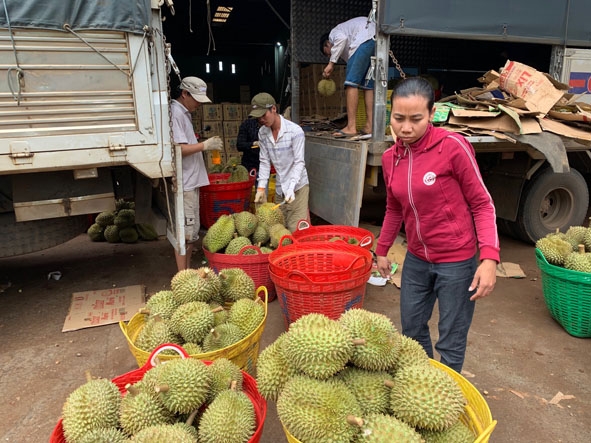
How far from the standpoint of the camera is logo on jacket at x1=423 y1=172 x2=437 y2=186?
204cm

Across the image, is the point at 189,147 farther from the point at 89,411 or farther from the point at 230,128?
the point at 230,128

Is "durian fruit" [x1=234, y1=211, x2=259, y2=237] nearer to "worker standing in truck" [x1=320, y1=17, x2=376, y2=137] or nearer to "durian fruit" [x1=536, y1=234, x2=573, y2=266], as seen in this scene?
"worker standing in truck" [x1=320, y1=17, x2=376, y2=137]

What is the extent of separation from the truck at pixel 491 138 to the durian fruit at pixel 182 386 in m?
2.92

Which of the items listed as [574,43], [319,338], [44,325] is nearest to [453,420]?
[319,338]

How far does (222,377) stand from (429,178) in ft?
4.46

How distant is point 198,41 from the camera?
14.5 m

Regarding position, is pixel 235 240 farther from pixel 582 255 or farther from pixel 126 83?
pixel 582 255

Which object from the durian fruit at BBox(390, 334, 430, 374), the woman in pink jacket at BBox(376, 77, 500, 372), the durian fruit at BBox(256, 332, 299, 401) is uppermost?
the woman in pink jacket at BBox(376, 77, 500, 372)

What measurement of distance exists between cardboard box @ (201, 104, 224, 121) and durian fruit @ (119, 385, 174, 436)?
380 inches

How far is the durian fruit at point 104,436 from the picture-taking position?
5.39ft

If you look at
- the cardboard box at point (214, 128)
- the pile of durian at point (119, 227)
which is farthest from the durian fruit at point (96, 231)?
the cardboard box at point (214, 128)

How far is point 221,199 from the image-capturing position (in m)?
5.39

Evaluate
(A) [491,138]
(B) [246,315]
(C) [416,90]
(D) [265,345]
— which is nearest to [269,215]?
(D) [265,345]

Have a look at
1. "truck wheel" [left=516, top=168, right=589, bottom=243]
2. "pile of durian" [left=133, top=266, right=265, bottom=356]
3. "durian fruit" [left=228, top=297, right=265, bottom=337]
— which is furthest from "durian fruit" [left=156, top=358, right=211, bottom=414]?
"truck wheel" [left=516, top=168, right=589, bottom=243]
